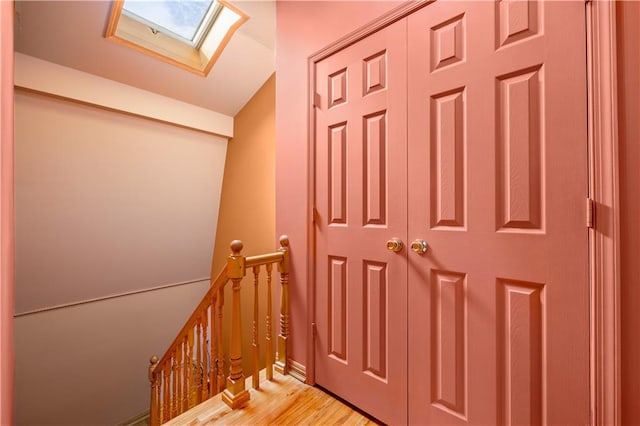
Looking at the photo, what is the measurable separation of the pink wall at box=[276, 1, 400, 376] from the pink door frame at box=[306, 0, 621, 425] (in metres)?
1.21

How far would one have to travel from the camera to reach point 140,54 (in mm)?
2330

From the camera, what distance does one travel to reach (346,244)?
154 centimetres

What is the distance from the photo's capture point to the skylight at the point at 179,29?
223 cm

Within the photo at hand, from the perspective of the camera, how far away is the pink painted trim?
803 mm

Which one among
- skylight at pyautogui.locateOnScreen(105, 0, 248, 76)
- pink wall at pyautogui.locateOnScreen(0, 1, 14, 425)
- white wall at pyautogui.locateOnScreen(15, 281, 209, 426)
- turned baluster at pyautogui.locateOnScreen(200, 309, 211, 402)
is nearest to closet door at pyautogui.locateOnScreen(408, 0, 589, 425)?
turned baluster at pyautogui.locateOnScreen(200, 309, 211, 402)

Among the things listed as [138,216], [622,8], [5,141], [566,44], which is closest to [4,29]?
[5,141]

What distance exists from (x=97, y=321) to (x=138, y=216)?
137cm

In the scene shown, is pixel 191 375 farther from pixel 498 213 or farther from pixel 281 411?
pixel 498 213

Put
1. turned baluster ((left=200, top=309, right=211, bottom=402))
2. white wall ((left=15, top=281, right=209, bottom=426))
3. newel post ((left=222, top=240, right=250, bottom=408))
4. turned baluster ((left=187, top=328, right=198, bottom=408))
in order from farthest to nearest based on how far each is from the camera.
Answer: white wall ((left=15, top=281, right=209, bottom=426)) < turned baluster ((left=187, top=328, right=198, bottom=408)) < turned baluster ((left=200, top=309, right=211, bottom=402)) < newel post ((left=222, top=240, right=250, bottom=408))

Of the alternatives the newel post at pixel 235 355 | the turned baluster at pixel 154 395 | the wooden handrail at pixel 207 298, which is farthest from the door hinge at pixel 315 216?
the turned baluster at pixel 154 395

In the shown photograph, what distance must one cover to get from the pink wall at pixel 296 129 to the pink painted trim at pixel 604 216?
1202 millimetres

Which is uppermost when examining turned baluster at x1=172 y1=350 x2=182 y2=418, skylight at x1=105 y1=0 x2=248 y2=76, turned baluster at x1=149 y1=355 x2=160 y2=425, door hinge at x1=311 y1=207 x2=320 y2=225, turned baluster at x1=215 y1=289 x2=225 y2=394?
skylight at x1=105 y1=0 x2=248 y2=76

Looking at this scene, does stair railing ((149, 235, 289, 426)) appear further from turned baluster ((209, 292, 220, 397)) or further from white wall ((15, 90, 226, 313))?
white wall ((15, 90, 226, 313))

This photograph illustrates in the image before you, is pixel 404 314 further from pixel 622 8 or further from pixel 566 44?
pixel 622 8
